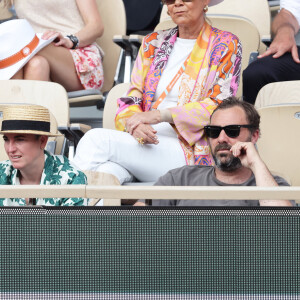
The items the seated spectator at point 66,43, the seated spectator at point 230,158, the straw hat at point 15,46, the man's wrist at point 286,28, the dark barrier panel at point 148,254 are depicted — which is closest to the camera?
the dark barrier panel at point 148,254

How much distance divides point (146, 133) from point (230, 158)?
62cm

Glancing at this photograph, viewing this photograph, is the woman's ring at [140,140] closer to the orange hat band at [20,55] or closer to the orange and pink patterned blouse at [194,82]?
the orange and pink patterned blouse at [194,82]

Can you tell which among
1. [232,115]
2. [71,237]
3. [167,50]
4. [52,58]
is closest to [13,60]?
[52,58]

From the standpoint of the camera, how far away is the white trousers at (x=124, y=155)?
11.5 feet

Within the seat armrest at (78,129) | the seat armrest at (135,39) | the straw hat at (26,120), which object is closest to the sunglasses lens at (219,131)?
the straw hat at (26,120)

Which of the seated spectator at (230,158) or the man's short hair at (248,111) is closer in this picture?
the seated spectator at (230,158)

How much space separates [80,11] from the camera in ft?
15.7

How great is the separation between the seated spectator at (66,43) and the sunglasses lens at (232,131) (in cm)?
166

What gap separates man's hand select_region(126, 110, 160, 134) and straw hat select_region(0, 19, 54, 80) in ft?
3.42

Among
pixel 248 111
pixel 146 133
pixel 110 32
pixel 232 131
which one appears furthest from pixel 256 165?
pixel 110 32

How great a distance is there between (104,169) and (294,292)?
1692 millimetres

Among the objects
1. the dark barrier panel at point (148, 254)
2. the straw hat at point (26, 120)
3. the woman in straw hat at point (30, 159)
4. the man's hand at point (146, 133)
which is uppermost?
the dark barrier panel at point (148, 254)

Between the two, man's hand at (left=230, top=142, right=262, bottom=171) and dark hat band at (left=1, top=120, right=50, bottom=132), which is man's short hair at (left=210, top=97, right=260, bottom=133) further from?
dark hat band at (left=1, top=120, right=50, bottom=132)

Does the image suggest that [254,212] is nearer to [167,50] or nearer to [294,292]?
[294,292]
